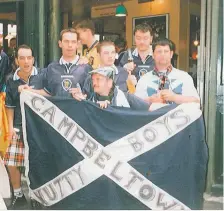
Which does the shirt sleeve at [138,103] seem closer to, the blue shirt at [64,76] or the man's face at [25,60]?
the blue shirt at [64,76]

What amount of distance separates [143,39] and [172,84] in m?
0.67

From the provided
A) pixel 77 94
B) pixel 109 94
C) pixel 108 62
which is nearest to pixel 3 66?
pixel 77 94

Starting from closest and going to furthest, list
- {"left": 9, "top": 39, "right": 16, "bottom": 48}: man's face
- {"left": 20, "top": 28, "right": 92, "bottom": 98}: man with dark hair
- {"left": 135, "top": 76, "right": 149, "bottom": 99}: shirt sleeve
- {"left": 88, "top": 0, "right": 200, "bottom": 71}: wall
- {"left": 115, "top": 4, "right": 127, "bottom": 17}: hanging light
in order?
{"left": 135, "top": 76, "right": 149, "bottom": 99}: shirt sleeve
{"left": 20, "top": 28, "right": 92, "bottom": 98}: man with dark hair
{"left": 9, "top": 39, "right": 16, "bottom": 48}: man's face
{"left": 88, "top": 0, "right": 200, "bottom": 71}: wall
{"left": 115, "top": 4, "right": 127, "bottom": 17}: hanging light

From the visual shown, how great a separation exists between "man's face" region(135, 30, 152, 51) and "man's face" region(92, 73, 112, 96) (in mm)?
611

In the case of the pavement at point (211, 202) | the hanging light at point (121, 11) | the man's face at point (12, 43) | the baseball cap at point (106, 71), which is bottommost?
the pavement at point (211, 202)

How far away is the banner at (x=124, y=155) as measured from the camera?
4.52 metres

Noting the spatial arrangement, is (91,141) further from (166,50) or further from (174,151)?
(166,50)

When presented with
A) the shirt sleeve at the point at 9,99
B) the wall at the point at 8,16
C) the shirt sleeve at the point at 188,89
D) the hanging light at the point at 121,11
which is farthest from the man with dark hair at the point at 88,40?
the hanging light at the point at 121,11

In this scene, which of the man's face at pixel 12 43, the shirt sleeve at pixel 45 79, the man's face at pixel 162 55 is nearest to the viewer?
the man's face at pixel 162 55

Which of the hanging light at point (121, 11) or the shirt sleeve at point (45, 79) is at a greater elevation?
the hanging light at point (121, 11)

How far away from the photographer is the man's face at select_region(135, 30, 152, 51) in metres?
4.93

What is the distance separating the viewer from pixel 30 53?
5172mm

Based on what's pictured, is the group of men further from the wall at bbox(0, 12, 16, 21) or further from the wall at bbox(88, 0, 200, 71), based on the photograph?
the wall at bbox(88, 0, 200, 71)

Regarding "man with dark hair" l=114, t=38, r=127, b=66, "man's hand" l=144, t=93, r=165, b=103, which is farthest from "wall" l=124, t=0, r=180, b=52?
"man's hand" l=144, t=93, r=165, b=103
